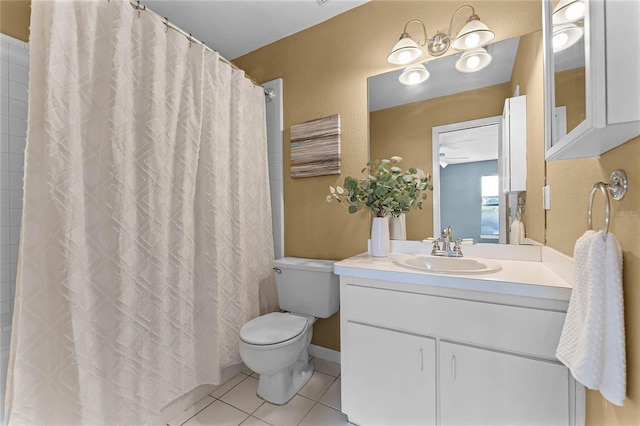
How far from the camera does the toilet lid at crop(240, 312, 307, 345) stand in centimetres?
145

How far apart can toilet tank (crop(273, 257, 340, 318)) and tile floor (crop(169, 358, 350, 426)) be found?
455 millimetres

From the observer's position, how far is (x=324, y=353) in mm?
1997

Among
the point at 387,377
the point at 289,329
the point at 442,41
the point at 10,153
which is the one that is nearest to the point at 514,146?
the point at 442,41

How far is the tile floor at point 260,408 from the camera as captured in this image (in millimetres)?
1425

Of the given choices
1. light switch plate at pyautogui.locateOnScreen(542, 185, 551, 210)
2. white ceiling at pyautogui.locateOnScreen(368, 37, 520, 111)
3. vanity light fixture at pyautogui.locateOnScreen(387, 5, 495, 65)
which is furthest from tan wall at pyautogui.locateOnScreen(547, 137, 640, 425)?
vanity light fixture at pyautogui.locateOnScreen(387, 5, 495, 65)

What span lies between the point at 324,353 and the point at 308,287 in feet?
2.00

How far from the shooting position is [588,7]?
1.86ft

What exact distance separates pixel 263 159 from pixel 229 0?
1.05 m

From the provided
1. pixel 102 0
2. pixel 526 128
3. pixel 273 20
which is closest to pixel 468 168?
pixel 526 128

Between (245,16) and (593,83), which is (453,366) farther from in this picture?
(245,16)

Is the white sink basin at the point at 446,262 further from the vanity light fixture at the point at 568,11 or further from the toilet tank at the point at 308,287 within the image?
the vanity light fixture at the point at 568,11

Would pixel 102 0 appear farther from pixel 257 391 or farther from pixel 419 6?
pixel 257 391

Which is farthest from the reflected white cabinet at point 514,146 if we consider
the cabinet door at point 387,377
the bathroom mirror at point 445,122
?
the cabinet door at point 387,377

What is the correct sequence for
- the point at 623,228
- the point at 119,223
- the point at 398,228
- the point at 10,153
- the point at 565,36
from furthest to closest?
the point at 398,228 → the point at 10,153 → the point at 119,223 → the point at 565,36 → the point at 623,228
